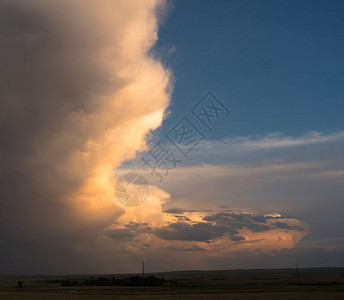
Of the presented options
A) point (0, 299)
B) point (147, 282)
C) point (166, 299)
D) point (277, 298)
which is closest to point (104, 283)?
point (147, 282)

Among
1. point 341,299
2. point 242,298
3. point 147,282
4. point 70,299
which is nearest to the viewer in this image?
point 341,299

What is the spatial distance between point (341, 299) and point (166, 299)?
1289 inches

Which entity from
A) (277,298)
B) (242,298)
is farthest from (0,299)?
(277,298)

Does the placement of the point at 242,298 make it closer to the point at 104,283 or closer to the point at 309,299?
the point at 309,299

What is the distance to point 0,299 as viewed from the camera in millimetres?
80062

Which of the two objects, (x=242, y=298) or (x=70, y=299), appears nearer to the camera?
(x=242, y=298)

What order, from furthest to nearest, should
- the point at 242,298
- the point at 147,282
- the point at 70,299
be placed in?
1. the point at 147,282
2. the point at 70,299
3. the point at 242,298

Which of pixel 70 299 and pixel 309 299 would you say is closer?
pixel 309 299

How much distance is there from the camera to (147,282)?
148m

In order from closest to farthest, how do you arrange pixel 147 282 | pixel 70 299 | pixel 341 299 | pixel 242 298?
pixel 341 299 < pixel 242 298 < pixel 70 299 < pixel 147 282

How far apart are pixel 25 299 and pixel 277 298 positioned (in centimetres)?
5258

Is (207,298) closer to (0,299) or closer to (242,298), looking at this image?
(242,298)

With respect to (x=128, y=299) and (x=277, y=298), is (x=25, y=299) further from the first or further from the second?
(x=277, y=298)

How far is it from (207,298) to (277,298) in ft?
44.8
